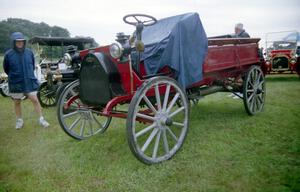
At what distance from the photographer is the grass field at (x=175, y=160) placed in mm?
3068

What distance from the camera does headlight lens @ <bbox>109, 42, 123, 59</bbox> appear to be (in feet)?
11.2

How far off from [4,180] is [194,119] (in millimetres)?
3493

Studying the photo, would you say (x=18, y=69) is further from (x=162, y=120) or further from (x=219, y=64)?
(x=219, y=64)

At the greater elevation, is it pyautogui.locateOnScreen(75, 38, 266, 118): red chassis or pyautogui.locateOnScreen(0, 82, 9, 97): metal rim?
pyautogui.locateOnScreen(75, 38, 266, 118): red chassis

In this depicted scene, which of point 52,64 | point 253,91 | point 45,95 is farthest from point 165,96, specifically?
point 52,64

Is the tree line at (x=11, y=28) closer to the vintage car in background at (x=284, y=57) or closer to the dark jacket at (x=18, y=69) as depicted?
the dark jacket at (x=18, y=69)

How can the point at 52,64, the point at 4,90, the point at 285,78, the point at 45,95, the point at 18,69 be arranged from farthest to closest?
the point at 285,78, the point at 52,64, the point at 4,90, the point at 45,95, the point at 18,69

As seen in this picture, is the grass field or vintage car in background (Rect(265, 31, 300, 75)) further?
vintage car in background (Rect(265, 31, 300, 75))

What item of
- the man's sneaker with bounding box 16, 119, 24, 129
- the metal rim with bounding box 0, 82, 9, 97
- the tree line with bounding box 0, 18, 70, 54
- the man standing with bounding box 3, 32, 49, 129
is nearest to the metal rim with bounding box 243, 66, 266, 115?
the man standing with bounding box 3, 32, 49, 129

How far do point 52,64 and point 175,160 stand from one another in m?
7.69

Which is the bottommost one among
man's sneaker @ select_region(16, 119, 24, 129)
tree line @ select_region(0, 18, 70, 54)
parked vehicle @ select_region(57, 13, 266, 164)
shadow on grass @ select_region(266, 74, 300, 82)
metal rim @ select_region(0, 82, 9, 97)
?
man's sneaker @ select_region(16, 119, 24, 129)

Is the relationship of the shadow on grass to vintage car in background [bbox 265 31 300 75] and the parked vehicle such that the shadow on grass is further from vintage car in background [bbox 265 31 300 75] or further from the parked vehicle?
the parked vehicle

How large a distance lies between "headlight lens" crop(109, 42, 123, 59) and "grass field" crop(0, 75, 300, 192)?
1332 mm

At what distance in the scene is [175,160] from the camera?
3646mm
